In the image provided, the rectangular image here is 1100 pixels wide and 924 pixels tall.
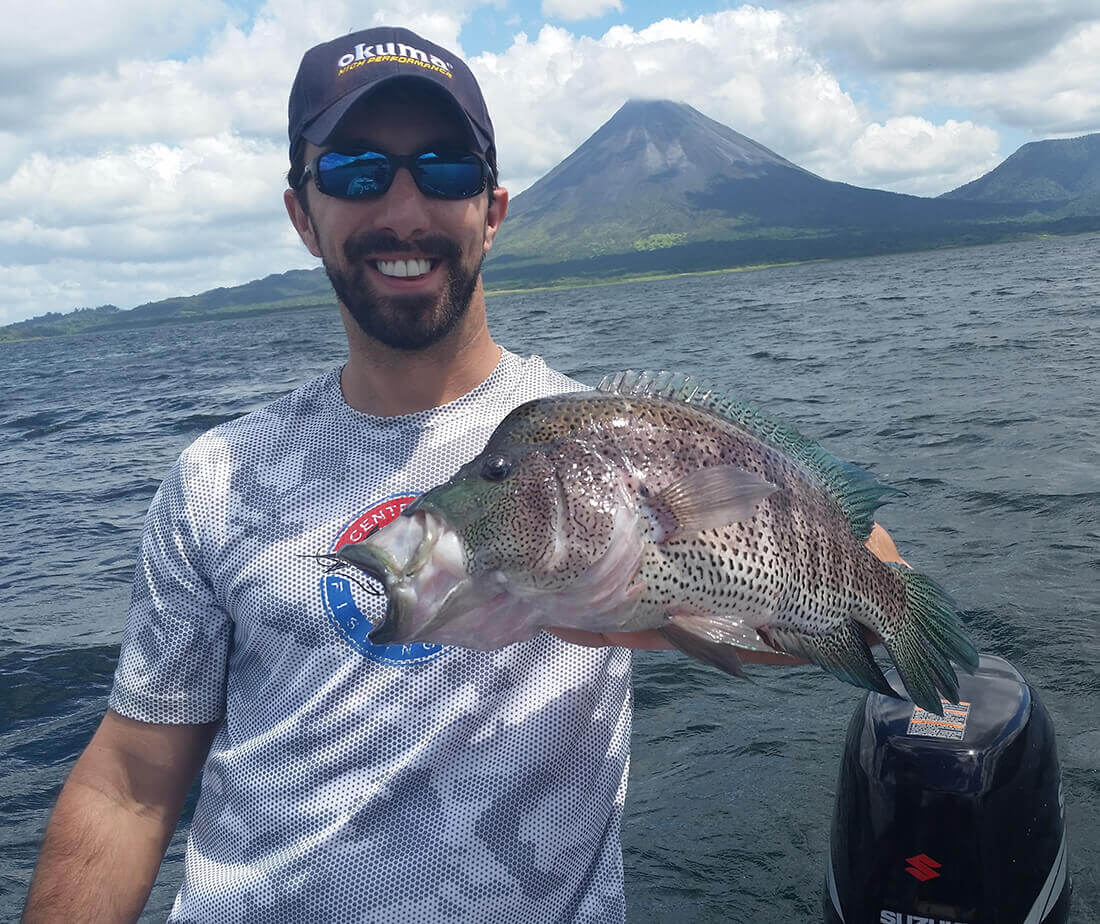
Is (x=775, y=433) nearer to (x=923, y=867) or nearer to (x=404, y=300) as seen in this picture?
(x=404, y=300)

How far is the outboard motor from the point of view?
3361mm

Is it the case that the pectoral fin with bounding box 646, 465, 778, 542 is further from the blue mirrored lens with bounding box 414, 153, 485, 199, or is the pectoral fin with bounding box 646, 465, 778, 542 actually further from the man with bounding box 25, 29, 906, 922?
the blue mirrored lens with bounding box 414, 153, 485, 199

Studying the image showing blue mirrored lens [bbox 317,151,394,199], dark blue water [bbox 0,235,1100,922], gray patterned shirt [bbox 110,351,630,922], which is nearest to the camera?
gray patterned shirt [bbox 110,351,630,922]

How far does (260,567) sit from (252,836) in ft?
2.68

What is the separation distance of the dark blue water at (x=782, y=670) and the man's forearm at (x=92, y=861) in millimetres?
2889

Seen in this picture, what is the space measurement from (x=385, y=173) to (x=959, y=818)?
293 centimetres

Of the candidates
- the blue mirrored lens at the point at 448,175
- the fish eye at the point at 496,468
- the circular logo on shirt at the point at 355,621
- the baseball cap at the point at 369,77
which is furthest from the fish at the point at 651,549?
the baseball cap at the point at 369,77

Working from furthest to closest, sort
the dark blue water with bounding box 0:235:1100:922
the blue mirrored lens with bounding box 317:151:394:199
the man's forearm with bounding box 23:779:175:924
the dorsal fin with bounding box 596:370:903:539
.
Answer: the dark blue water with bounding box 0:235:1100:922 → the blue mirrored lens with bounding box 317:151:394:199 → the man's forearm with bounding box 23:779:175:924 → the dorsal fin with bounding box 596:370:903:539

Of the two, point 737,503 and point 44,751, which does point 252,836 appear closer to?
point 737,503

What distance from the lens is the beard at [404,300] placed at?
314cm

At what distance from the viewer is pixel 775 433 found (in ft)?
9.11

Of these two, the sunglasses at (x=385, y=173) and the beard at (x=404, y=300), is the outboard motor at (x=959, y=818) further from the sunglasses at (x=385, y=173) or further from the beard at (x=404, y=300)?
the sunglasses at (x=385, y=173)

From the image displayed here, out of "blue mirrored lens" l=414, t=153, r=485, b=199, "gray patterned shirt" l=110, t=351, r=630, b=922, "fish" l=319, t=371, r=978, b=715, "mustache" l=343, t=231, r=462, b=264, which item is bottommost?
"gray patterned shirt" l=110, t=351, r=630, b=922

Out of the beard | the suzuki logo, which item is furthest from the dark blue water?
the beard
